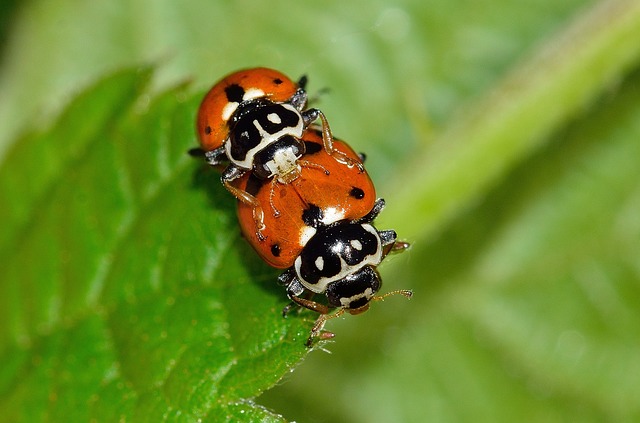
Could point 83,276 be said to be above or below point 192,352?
above

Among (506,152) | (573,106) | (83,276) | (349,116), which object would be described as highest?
(349,116)

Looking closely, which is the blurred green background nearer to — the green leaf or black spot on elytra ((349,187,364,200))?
the green leaf

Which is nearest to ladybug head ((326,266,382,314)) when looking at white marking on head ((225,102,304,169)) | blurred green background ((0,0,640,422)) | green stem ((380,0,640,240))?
white marking on head ((225,102,304,169))

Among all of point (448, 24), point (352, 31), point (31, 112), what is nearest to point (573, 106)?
point (448, 24)

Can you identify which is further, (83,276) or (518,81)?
(518,81)

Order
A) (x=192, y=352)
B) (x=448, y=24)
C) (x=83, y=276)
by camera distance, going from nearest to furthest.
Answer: (x=192, y=352) → (x=83, y=276) → (x=448, y=24)

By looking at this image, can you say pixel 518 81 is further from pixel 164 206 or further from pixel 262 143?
pixel 164 206

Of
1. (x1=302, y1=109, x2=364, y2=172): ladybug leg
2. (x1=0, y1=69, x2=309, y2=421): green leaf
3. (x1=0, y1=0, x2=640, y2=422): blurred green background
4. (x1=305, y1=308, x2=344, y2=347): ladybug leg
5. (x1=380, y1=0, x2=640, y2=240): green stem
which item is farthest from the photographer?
(x1=0, y1=0, x2=640, y2=422): blurred green background
